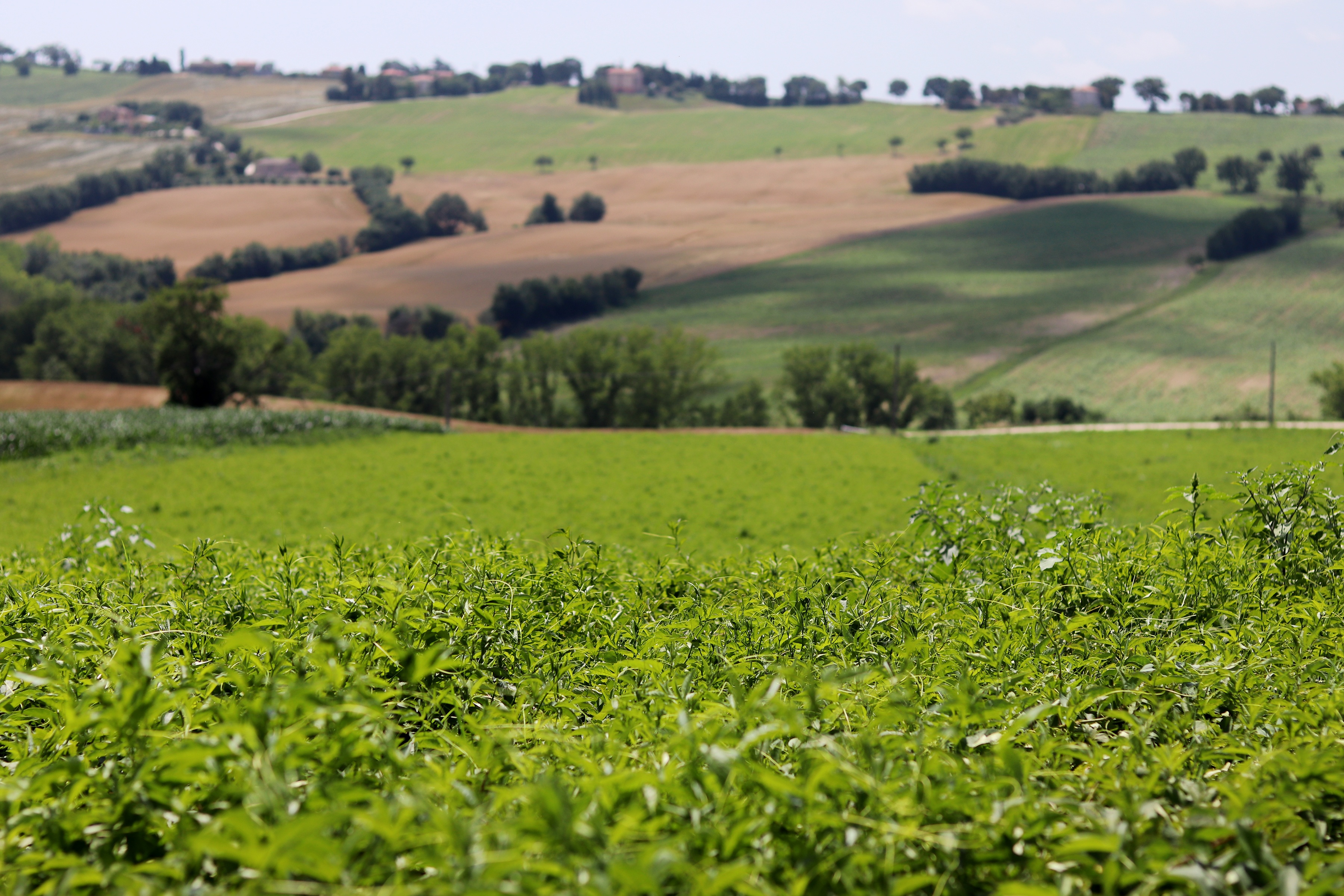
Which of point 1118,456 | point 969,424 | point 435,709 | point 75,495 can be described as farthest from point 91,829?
point 969,424

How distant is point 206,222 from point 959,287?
94.9 metres

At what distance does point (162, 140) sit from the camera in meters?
159

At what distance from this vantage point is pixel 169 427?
29250mm

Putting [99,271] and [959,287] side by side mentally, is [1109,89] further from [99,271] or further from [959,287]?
[99,271]

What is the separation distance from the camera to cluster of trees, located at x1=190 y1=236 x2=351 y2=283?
107375 millimetres

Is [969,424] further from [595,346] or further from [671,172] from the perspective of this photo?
[671,172]

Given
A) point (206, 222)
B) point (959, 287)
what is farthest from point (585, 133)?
point (959, 287)

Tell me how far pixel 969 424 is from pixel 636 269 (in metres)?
53.8

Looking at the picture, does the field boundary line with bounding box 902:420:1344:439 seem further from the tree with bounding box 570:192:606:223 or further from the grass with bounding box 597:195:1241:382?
the tree with bounding box 570:192:606:223

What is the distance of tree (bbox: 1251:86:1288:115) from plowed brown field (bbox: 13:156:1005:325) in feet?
227

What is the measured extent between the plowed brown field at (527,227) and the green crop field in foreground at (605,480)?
229 ft

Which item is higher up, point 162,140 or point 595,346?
point 162,140

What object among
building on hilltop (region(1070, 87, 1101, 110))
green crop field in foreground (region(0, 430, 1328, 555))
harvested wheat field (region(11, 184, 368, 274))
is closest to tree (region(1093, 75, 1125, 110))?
building on hilltop (region(1070, 87, 1101, 110))

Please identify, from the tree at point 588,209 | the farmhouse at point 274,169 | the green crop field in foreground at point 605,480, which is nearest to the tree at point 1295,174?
the tree at point 588,209
